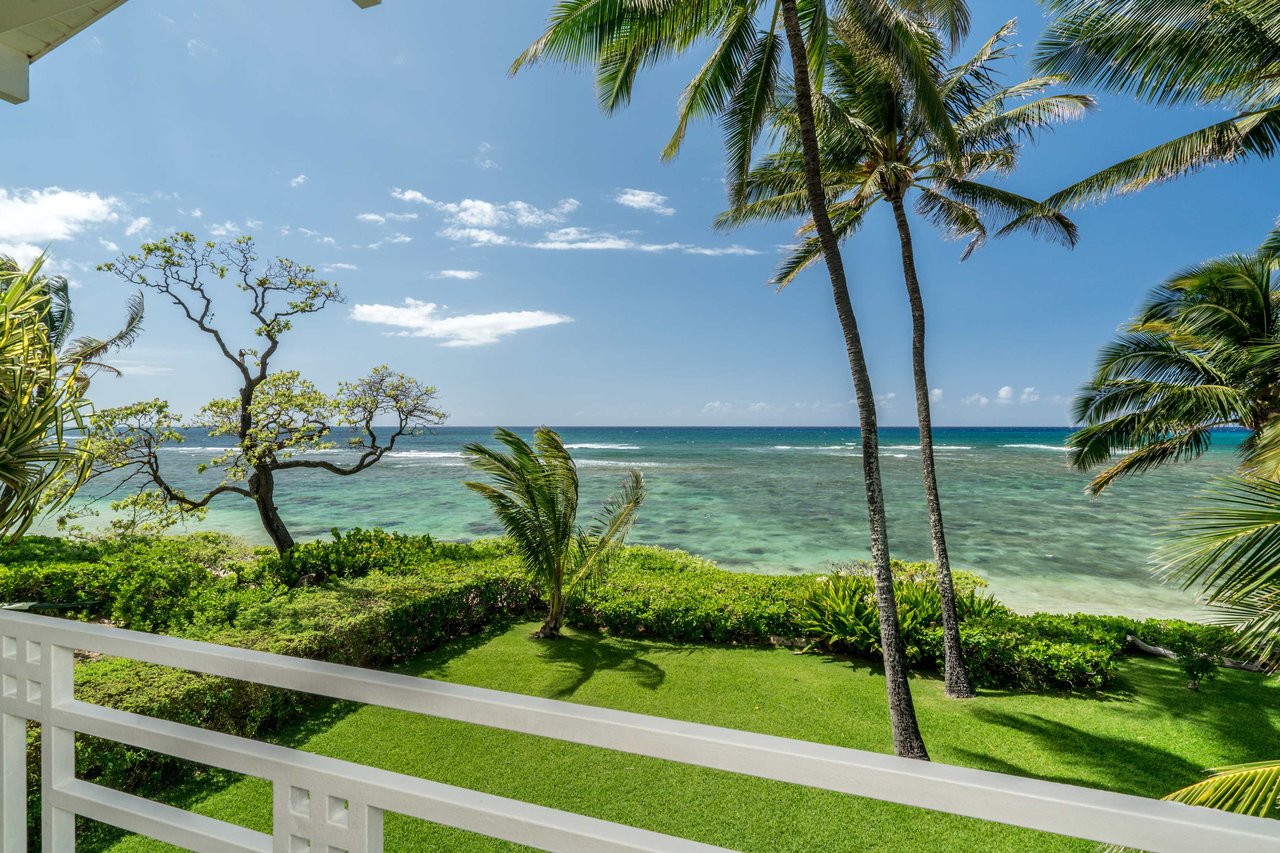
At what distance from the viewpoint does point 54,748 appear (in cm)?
124

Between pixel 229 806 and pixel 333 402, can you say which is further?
pixel 333 402

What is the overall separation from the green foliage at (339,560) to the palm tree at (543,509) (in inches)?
83.0

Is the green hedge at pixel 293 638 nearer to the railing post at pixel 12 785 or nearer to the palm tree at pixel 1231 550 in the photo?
the railing post at pixel 12 785

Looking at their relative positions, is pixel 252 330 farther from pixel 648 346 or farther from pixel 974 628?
pixel 648 346

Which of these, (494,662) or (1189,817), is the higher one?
(1189,817)

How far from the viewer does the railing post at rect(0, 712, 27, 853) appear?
4.19 feet

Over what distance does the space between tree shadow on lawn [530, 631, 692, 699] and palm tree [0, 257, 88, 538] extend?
4.02 metres

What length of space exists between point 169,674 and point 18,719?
9.33ft

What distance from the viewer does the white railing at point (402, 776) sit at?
23.3 inches

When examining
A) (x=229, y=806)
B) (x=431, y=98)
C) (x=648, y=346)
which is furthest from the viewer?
(x=648, y=346)

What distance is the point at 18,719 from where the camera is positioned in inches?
50.8

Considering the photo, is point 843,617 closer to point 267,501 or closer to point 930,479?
point 930,479

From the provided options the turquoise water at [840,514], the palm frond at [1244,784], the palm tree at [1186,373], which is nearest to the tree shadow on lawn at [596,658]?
the palm frond at [1244,784]

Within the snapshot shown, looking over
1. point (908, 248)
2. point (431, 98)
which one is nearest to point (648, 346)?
point (431, 98)
